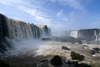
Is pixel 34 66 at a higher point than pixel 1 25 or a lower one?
lower

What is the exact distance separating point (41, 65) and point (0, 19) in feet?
49.3

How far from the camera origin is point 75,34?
56906 millimetres

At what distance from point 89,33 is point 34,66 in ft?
155

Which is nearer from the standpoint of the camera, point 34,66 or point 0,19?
point 34,66

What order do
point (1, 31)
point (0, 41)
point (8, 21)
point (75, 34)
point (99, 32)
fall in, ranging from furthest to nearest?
point (75, 34)
point (99, 32)
point (8, 21)
point (1, 31)
point (0, 41)

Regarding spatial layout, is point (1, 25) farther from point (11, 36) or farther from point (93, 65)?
point (93, 65)

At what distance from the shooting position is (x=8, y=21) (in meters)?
19.2

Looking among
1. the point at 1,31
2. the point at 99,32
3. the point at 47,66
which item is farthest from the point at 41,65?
the point at 99,32

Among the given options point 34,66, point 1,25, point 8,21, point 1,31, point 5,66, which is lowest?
point 34,66

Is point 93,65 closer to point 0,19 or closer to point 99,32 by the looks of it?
point 0,19

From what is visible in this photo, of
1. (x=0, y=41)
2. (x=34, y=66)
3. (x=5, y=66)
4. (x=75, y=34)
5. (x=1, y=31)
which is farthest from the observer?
(x=75, y=34)

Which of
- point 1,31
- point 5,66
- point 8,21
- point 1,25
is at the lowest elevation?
point 5,66

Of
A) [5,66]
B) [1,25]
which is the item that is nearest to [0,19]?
[1,25]

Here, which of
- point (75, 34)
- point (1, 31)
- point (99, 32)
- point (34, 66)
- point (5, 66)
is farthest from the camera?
point (75, 34)
